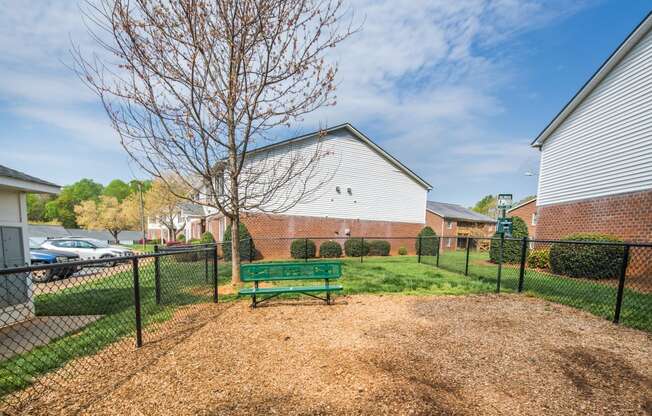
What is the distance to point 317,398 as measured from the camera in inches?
106

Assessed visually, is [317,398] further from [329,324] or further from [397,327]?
[397,327]

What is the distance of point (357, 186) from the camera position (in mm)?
18438

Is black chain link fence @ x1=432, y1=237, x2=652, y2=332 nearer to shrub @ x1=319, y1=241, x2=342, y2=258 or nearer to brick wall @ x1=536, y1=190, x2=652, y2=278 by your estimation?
brick wall @ x1=536, y1=190, x2=652, y2=278

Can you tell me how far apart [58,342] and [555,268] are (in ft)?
47.1

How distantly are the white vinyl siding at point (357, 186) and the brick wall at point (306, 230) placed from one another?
404 mm

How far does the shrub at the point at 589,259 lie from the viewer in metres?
8.67

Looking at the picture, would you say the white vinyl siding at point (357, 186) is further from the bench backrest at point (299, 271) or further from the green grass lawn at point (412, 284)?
the bench backrest at point (299, 271)

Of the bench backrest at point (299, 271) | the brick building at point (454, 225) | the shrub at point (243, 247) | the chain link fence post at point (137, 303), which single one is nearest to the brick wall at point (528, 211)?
the brick building at point (454, 225)

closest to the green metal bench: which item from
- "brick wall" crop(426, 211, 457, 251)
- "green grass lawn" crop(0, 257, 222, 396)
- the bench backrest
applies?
the bench backrest

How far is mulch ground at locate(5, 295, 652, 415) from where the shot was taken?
2.61 m

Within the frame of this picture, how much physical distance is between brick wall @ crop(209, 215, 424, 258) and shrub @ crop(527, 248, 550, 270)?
5.31m

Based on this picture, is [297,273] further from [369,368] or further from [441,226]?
[441,226]

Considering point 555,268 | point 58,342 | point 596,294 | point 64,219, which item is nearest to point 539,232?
point 555,268

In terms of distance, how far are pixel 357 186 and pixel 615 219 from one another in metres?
12.2
